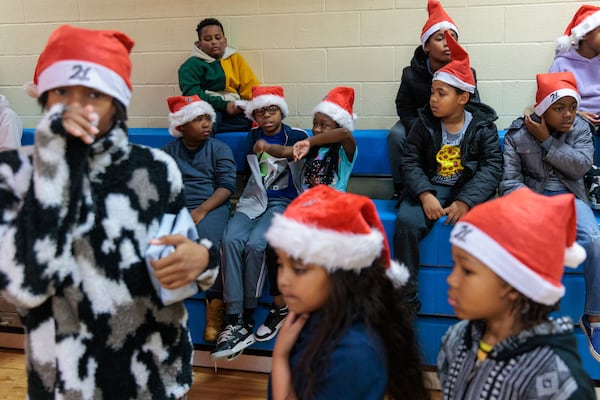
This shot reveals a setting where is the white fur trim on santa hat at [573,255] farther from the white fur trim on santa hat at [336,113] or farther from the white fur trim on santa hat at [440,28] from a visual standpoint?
the white fur trim on santa hat at [440,28]

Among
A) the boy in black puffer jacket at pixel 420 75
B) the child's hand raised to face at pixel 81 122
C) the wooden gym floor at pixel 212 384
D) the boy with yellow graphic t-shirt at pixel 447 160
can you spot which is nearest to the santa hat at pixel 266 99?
the boy in black puffer jacket at pixel 420 75

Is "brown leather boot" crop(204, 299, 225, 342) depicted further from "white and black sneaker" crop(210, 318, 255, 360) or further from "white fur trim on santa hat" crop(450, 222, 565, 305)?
"white fur trim on santa hat" crop(450, 222, 565, 305)

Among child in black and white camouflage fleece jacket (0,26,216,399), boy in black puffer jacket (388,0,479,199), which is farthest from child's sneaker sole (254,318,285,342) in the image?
child in black and white camouflage fleece jacket (0,26,216,399)

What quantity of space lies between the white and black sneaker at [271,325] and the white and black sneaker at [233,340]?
0.05 meters

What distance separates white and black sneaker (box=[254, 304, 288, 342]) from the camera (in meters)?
2.54

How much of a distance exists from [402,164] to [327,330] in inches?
66.7

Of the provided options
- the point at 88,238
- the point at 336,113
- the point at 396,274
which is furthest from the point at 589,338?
the point at 88,238

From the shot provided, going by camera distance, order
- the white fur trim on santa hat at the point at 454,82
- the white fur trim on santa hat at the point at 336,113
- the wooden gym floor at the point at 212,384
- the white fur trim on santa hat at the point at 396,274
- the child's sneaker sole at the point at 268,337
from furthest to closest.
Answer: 1. the white fur trim on santa hat at the point at 336,113
2. the white fur trim on santa hat at the point at 454,82
3. the child's sneaker sole at the point at 268,337
4. the wooden gym floor at the point at 212,384
5. the white fur trim on santa hat at the point at 396,274

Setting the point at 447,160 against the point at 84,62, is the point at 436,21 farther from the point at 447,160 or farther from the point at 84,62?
the point at 84,62

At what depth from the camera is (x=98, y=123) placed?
1153 mm

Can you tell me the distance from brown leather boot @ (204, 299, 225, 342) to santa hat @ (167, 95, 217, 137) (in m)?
0.98

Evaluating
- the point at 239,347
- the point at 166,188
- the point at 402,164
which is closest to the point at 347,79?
the point at 402,164

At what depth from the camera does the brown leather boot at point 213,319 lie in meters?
2.58

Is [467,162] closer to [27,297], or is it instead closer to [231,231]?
[231,231]
